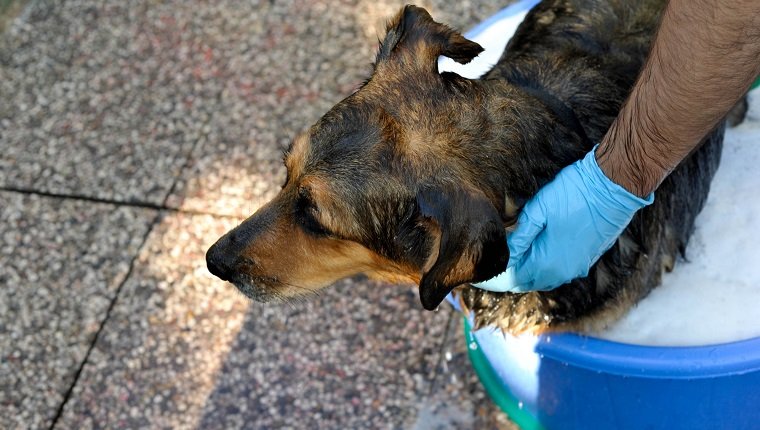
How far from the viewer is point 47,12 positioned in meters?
6.40

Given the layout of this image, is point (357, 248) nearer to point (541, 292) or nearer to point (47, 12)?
point (541, 292)

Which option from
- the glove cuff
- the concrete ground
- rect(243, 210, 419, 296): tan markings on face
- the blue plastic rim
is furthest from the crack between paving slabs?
the glove cuff

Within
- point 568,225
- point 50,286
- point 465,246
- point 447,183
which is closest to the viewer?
point 465,246

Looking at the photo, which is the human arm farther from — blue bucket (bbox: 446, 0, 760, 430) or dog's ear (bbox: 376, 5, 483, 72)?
dog's ear (bbox: 376, 5, 483, 72)

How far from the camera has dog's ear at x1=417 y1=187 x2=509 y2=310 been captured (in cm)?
289

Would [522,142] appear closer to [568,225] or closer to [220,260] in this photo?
[568,225]

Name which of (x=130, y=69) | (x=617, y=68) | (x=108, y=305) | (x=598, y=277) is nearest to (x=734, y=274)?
(x=598, y=277)

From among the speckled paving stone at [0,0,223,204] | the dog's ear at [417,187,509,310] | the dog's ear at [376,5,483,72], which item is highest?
the dog's ear at [376,5,483,72]

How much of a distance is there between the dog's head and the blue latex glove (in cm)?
25

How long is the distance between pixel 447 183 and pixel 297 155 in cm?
58

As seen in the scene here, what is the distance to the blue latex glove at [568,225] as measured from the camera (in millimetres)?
3225

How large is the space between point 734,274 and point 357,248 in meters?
1.80

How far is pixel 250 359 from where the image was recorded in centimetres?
462

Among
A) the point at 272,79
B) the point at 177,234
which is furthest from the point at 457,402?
the point at 272,79
